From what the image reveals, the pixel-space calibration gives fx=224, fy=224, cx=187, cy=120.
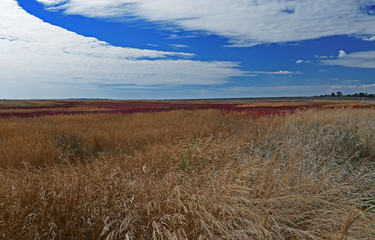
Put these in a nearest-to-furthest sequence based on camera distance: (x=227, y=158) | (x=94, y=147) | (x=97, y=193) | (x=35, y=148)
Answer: (x=97, y=193), (x=227, y=158), (x=35, y=148), (x=94, y=147)

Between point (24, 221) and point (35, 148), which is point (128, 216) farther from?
point (35, 148)

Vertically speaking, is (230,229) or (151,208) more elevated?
(151,208)

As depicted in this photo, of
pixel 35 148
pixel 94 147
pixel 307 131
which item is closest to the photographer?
pixel 35 148

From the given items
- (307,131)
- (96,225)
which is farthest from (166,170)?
(307,131)

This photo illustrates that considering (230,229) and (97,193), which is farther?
(97,193)

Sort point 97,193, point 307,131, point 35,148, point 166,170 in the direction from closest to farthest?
1. point 97,193
2. point 166,170
3. point 35,148
4. point 307,131

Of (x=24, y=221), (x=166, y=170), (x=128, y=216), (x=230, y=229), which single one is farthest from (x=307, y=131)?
(x=24, y=221)

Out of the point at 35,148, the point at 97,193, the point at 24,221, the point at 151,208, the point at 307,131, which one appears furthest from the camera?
the point at 307,131

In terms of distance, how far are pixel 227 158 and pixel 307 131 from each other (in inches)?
196

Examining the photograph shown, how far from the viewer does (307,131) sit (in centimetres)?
874

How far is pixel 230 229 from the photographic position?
267 centimetres

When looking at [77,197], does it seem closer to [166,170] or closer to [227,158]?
[166,170]

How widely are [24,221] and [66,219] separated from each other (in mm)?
450

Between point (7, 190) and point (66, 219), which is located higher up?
point (7, 190)
